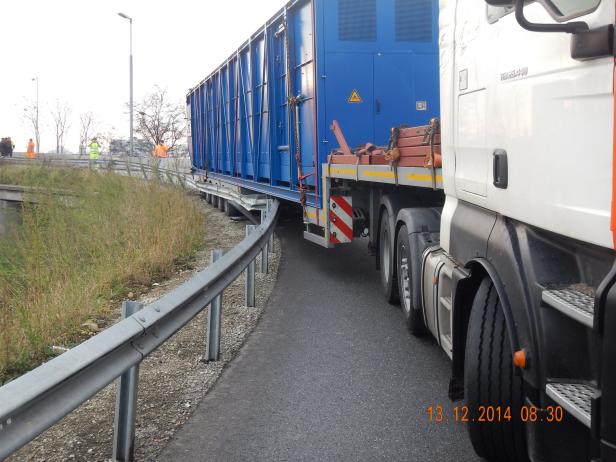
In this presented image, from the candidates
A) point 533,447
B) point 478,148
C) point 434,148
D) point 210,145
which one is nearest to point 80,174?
point 210,145

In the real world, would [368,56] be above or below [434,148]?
above

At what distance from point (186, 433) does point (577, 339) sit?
8.03ft

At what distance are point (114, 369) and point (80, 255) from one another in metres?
7.47

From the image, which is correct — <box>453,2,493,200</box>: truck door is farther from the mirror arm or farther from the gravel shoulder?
the gravel shoulder

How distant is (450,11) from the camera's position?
15.0 ft

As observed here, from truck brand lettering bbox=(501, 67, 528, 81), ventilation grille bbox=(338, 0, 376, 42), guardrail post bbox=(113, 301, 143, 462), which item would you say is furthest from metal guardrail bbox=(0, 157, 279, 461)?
ventilation grille bbox=(338, 0, 376, 42)

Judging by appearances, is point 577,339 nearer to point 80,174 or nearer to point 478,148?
point 478,148

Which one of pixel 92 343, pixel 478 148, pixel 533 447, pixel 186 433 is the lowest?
pixel 186 433

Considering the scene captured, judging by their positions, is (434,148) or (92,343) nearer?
(92,343)

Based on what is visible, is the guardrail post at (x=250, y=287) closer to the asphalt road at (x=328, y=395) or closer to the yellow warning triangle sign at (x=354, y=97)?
the asphalt road at (x=328, y=395)

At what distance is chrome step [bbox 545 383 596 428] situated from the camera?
2371 millimetres

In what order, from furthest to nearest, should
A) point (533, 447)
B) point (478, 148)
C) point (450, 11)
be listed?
point (450, 11) < point (478, 148) < point (533, 447)

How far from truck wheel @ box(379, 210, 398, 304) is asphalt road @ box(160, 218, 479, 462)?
6.4 inches

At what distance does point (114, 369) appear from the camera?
3.35 meters
